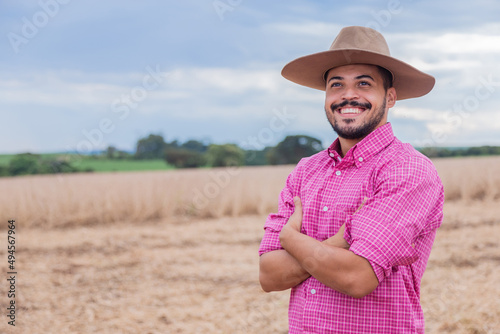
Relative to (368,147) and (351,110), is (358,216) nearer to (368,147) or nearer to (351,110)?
(368,147)

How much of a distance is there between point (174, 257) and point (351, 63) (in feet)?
17.5

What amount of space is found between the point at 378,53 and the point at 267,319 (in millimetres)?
3279

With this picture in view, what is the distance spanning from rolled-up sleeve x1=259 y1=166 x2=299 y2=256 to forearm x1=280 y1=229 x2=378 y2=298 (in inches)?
7.6

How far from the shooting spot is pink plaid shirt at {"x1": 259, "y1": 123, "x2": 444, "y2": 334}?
1685mm

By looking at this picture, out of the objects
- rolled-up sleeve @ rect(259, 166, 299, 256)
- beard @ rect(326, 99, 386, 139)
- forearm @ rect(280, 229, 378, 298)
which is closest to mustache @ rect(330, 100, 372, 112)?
beard @ rect(326, 99, 386, 139)

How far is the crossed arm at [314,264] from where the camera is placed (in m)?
1.67

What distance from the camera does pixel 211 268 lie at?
629cm

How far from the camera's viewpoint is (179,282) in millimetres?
5785

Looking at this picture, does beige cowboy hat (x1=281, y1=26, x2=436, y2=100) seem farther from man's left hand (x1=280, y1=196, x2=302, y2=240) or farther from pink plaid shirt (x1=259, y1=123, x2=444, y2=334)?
man's left hand (x1=280, y1=196, x2=302, y2=240)

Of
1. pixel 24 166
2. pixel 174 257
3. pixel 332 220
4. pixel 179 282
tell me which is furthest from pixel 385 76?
pixel 24 166

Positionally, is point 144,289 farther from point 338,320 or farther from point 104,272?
point 338,320

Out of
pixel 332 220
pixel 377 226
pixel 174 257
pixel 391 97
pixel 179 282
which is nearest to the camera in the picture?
pixel 377 226

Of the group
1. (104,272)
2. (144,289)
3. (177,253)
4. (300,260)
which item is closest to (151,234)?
(177,253)

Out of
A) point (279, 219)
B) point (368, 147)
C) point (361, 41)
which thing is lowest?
point (279, 219)
